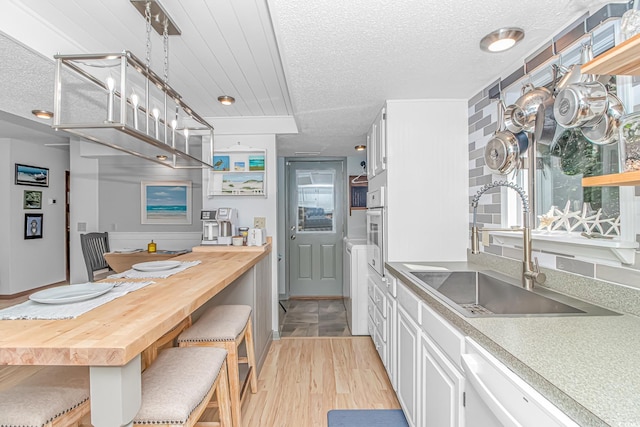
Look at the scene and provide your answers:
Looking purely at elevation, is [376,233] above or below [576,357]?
above

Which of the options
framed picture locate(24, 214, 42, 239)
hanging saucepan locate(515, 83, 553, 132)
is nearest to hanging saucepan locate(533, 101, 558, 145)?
hanging saucepan locate(515, 83, 553, 132)

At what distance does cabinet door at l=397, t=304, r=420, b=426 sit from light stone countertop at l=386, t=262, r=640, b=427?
542mm

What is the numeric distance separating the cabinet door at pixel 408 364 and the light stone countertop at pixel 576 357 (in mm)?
542

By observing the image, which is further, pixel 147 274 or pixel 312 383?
pixel 312 383

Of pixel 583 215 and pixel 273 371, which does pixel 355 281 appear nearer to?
pixel 273 371

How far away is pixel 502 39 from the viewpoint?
5.22 feet

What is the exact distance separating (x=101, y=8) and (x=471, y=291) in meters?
2.57

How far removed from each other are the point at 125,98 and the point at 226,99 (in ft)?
5.46

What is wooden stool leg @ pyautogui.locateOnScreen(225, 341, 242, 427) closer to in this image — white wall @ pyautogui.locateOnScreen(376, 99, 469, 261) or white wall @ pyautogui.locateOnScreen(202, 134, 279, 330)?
white wall @ pyautogui.locateOnScreen(376, 99, 469, 261)

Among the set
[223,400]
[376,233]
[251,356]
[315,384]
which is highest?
[376,233]

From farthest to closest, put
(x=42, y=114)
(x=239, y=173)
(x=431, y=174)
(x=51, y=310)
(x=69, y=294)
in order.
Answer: (x=239, y=173) → (x=42, y=114) → (x=431, y=174) → (x=69, y=294) → (x=51, y=310)

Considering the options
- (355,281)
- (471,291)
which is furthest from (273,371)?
(471,291)

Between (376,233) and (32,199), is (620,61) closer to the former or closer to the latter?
(376,233)

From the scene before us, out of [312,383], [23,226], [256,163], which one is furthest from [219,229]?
[23,226]
